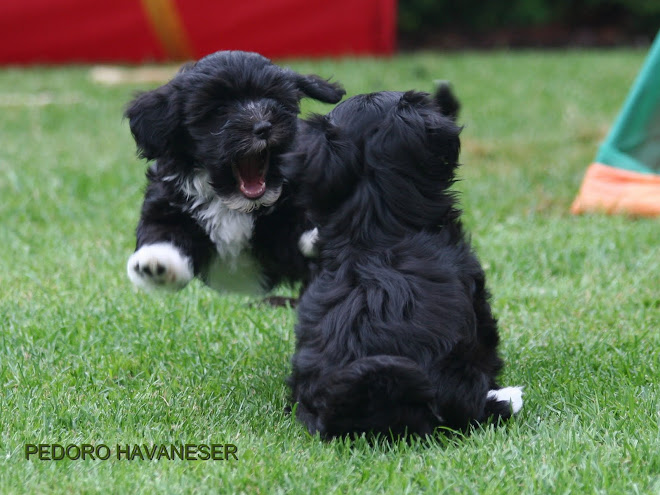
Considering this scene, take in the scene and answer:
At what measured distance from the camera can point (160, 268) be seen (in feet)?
10.5

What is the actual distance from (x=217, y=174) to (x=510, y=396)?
1.26 metres

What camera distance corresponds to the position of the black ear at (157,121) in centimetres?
340

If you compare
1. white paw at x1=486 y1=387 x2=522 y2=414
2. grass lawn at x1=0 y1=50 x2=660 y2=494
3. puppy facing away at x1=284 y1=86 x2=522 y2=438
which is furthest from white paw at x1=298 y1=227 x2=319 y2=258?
white paw at x1=486 y1=387 x2=522 y2=414

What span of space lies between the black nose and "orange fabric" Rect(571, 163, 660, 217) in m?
3.23

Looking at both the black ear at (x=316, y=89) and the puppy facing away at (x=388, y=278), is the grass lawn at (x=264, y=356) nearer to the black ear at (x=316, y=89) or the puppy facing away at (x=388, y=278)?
the puppy facing away at (x=388, y=278)

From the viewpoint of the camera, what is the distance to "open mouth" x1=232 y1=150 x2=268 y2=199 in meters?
3.30

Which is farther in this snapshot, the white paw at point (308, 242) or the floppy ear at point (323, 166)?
the white paw at point (308, 242)

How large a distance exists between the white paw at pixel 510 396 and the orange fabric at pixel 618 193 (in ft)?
10.2

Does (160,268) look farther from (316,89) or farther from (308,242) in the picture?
(316,89)

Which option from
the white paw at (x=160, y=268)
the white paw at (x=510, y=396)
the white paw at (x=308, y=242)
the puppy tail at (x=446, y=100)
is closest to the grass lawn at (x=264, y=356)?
the white paw at (x=510, y=396)

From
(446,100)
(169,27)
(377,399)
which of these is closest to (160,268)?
(377,399)

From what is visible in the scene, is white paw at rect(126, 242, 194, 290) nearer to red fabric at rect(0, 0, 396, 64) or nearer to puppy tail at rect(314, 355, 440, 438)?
puppy tail at rect(314, 355, 440, 438)

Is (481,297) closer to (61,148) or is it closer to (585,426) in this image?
(585,426)

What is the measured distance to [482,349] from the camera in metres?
2.97
